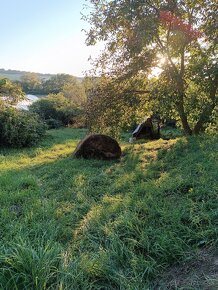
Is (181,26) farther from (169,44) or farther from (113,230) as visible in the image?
(113,230)

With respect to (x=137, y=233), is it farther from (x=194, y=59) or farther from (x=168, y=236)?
(x=194, y=59)

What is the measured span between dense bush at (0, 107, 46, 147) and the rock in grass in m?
4.27

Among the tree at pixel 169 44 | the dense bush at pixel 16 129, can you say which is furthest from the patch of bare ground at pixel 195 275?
the dense bush at pixel 16 129

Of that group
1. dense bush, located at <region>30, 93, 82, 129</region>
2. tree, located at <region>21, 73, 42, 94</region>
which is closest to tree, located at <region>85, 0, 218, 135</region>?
dense bush, located at <region>30, 93, 82, 129</region>

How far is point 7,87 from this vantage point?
1198 centimetres

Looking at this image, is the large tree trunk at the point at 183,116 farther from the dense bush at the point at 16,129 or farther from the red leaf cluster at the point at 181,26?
the dense bush at the point at 16,129

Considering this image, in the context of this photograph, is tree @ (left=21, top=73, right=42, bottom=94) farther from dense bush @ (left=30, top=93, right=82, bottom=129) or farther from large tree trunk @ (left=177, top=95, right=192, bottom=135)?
large tree trunk @ (left=177, top=95, right=192, bottom=135)

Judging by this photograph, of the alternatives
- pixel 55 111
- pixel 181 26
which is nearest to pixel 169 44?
pixel 181 26

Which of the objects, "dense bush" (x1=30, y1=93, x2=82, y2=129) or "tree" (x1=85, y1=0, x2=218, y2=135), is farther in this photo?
"dense bush" (x1=30, y1=93, x2=82, y2=129)

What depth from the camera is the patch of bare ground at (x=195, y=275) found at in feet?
7.00

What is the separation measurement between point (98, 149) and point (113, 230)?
4380 millimetres

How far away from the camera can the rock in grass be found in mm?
7332

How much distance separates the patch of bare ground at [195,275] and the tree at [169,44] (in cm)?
482

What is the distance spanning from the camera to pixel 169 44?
25.8ft
